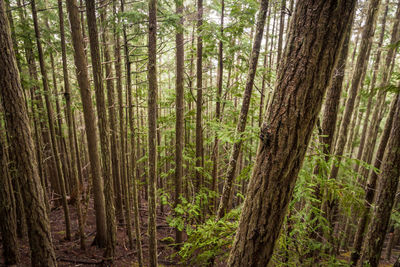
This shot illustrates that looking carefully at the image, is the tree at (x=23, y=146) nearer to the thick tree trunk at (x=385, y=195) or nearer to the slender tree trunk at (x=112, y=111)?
the slender tree trunk at (x=112, y=111)

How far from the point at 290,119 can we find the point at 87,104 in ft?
20.9

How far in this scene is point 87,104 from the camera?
608 cm

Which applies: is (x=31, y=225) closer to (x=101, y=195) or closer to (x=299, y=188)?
(x=101, y=195)

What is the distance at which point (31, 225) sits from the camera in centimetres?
442

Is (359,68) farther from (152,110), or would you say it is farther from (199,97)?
(152,110)

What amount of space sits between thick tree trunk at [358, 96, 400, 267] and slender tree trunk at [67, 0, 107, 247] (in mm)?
8011

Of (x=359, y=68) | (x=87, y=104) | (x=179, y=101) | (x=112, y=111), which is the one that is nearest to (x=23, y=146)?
(x=87, y=104)

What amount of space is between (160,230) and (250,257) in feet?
36.6

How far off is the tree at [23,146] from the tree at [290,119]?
4945 mm

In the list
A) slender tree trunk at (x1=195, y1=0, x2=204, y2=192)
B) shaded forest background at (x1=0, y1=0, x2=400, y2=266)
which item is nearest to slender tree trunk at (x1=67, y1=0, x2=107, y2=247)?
shaded forest background at (x1=0, y1=0, x2=400, y2=266)

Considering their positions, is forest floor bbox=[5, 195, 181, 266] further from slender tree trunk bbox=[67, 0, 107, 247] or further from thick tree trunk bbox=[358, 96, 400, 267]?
thick tree trunk bbox=[358, 96, 400, 267]

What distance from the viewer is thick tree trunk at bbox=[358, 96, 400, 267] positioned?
3.86m

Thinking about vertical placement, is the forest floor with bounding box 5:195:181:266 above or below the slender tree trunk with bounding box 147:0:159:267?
below

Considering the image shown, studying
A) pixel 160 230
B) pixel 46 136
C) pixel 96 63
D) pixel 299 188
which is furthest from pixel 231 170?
pixel 46 136
